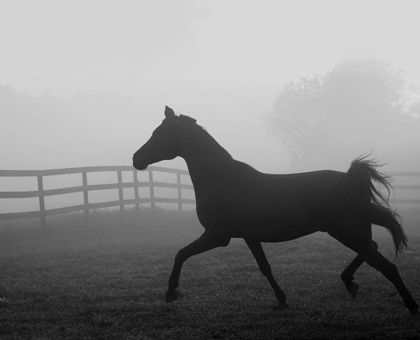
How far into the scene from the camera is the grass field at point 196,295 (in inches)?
197

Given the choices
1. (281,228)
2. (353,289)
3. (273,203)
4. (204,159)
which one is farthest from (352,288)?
(204,159)

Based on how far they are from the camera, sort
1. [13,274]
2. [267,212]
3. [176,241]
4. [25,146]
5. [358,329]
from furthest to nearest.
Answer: [25,146] → [176,241] → [13,274] → [267,212] → [358,329]

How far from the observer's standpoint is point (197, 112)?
2726 inches

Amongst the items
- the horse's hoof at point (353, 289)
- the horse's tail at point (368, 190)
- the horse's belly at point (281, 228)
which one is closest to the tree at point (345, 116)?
the horse's hoof at point (353, 289)

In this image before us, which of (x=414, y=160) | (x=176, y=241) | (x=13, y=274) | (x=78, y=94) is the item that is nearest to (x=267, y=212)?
(x=13, y=274)

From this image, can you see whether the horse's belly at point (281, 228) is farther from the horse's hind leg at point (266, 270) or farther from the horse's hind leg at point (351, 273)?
the horse's hind leg at point (351, 273)

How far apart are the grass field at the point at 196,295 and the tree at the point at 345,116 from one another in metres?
22.3

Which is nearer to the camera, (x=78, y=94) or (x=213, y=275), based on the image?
(x=213, y=275)

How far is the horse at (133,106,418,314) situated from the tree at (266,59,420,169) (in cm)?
2861

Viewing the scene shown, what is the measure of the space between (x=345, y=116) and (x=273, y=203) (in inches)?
1195

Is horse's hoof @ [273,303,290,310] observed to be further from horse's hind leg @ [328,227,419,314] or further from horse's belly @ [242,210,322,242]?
horse's hind leg @ [328,227,419,314]

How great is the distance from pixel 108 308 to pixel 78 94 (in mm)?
72066

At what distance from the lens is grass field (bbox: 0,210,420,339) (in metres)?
4.99

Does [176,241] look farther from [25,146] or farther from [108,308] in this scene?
[25,146]
